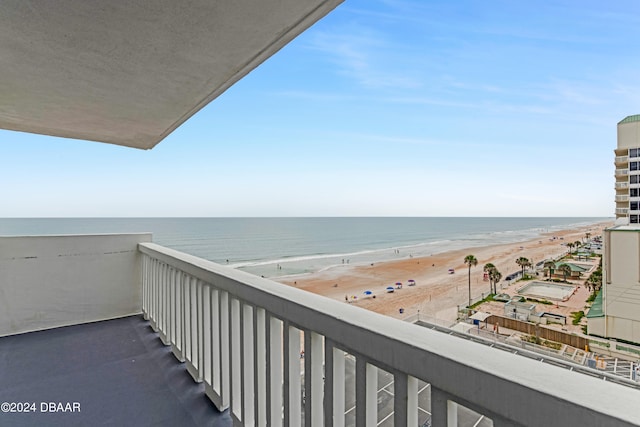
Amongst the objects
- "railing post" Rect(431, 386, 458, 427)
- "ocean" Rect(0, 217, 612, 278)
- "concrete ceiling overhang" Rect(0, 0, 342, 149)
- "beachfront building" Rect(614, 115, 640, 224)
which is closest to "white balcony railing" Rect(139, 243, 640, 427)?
"railing post" Rect(431, 386, 458, 427)

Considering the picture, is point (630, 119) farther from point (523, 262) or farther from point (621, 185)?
point (523, 262)

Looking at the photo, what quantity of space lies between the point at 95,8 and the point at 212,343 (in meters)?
1.31

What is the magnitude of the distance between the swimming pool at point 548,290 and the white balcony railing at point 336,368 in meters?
1.04

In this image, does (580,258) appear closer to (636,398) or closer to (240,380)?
(636,398)

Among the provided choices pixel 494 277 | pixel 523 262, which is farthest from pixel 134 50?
pixel 523 262

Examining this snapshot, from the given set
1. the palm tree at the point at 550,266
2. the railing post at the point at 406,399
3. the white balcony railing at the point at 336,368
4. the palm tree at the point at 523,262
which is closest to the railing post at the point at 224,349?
the white balcony railing at the point at 336,368

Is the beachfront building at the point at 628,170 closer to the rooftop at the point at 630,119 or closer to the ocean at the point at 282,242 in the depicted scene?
the rooftop at the point at 630,119

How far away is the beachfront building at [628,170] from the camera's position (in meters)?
0.95

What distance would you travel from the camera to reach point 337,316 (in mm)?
788


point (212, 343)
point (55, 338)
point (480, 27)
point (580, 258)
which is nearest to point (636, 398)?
point (580, 258)

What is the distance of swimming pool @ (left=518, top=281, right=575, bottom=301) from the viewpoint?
136 centimetres

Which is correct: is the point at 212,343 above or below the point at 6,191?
below

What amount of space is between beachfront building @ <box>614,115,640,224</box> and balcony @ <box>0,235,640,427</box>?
74 centimetres

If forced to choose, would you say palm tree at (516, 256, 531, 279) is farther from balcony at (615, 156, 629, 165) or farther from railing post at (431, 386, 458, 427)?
railing post at (431, 386, 458, 427)
